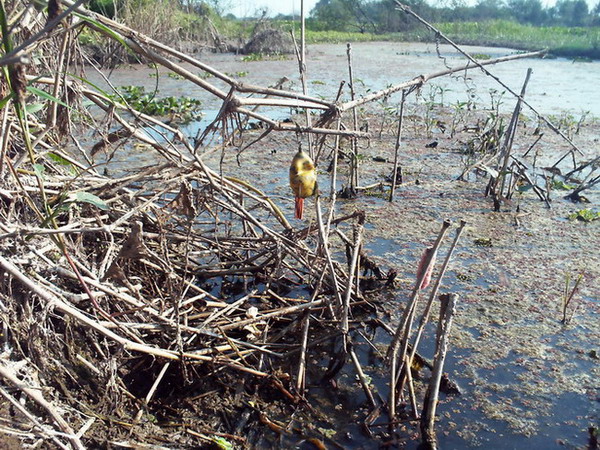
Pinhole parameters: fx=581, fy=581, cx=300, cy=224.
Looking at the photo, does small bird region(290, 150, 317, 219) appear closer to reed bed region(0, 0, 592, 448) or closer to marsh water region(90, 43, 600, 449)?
reed bed region(0, 0, 592, 448)

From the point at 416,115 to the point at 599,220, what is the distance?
149 inches

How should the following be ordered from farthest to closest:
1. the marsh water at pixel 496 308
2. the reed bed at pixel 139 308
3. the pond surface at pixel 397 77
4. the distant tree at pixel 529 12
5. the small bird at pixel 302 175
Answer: the distant tree at pixel 529 12, the pond surface at pixel 397 77, the marsh water at pixel 496 308, the small bird at pixel 302 175, the reed bed at pixel 139 308

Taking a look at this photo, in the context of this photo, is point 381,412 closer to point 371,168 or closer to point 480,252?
point 480,252

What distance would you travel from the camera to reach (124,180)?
237 centimetres

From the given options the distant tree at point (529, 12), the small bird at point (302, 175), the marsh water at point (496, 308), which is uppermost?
the distant tree at point (529, 12)

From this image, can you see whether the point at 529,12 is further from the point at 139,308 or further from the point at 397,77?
the point at 139,308

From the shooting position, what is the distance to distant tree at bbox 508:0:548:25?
144 ft

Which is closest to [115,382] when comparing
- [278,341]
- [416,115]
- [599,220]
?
[278,341]

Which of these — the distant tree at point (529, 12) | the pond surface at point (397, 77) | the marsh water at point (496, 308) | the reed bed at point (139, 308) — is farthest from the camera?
the distant tree at point (529, 12)

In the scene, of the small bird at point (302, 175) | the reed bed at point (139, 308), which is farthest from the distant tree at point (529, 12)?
the small bird at point (302, 175)

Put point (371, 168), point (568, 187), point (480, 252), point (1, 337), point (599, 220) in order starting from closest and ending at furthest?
point (1, 337)
point (480, 252)
point (599, 220)
point (568, 187)
point (371, 168)

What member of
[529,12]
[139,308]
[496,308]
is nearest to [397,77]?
[496,308]

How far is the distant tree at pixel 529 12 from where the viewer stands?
144 feet

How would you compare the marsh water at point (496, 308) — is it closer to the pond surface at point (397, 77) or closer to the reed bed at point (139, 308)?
the reed bed at point (139, 308)
